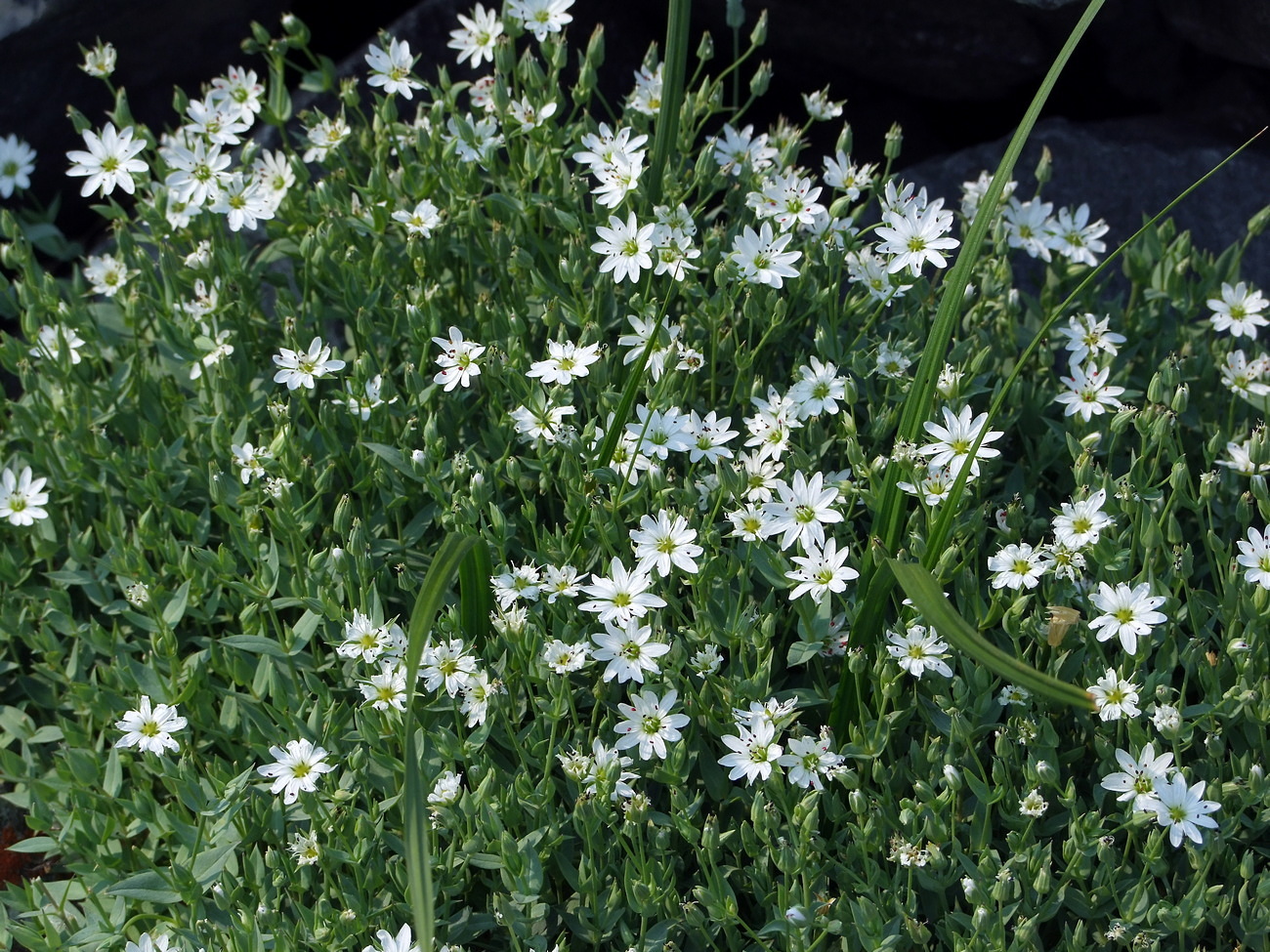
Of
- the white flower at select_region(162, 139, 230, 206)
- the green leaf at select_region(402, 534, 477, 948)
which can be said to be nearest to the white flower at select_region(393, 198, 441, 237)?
the white flower at select_region(162, 139, 230, 206)

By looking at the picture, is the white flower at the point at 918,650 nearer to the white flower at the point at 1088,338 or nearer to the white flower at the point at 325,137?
the white flower at the point at 1088,338

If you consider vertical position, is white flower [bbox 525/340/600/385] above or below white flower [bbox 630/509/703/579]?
above

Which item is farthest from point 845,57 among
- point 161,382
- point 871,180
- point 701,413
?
point 161,382

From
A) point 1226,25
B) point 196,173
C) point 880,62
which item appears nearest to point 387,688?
point 196,173

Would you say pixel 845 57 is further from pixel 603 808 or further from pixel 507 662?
pixel 603 808

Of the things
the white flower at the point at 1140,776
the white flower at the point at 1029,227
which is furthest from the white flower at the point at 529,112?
the white flower at the point at 1140,776

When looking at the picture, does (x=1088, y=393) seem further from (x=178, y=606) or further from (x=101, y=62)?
(x=101, y=62)

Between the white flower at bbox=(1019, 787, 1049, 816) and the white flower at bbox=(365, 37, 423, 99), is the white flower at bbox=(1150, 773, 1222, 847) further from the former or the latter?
the white flower at bbox=(365, 37, 423, 99)
